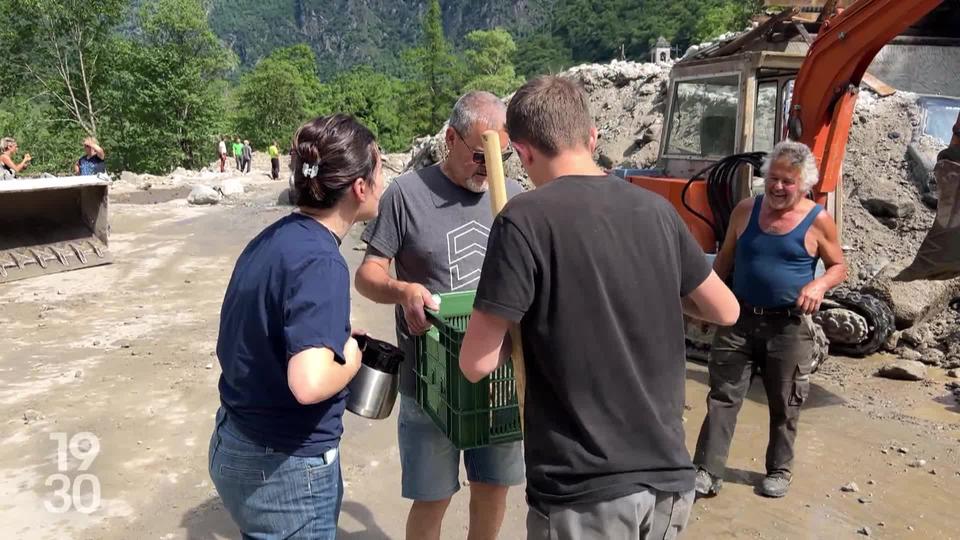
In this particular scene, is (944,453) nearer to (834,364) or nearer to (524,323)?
(834,364)

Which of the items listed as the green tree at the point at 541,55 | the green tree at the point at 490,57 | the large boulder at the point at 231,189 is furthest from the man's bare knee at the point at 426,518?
the green tree at the point at 541,55

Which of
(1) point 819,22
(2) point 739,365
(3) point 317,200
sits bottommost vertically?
(2) point 739,365

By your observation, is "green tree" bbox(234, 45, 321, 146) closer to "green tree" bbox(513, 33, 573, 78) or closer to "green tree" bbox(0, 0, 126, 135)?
"green tree" bbox(0, 0, 126, 135)

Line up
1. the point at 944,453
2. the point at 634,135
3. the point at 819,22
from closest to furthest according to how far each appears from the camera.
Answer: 1. the point at 944,453
2. the point at 819,22
3. the point at 634,135

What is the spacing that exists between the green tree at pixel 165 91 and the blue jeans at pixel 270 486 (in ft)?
106

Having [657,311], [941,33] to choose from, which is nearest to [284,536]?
[657,311]

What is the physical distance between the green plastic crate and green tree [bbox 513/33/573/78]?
87.9 metres

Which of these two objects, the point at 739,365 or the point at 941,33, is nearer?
the point at 739,365

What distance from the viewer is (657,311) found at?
184cm

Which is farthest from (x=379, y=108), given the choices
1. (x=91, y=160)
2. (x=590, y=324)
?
(x=590, y=324)

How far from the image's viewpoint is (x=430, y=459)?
8.93 feet

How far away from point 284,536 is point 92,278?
8677 mm

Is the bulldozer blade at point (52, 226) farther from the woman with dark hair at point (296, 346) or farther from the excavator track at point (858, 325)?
the excavator track at point (858, 325)

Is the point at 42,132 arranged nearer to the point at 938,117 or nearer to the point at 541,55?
the point at 938,117
